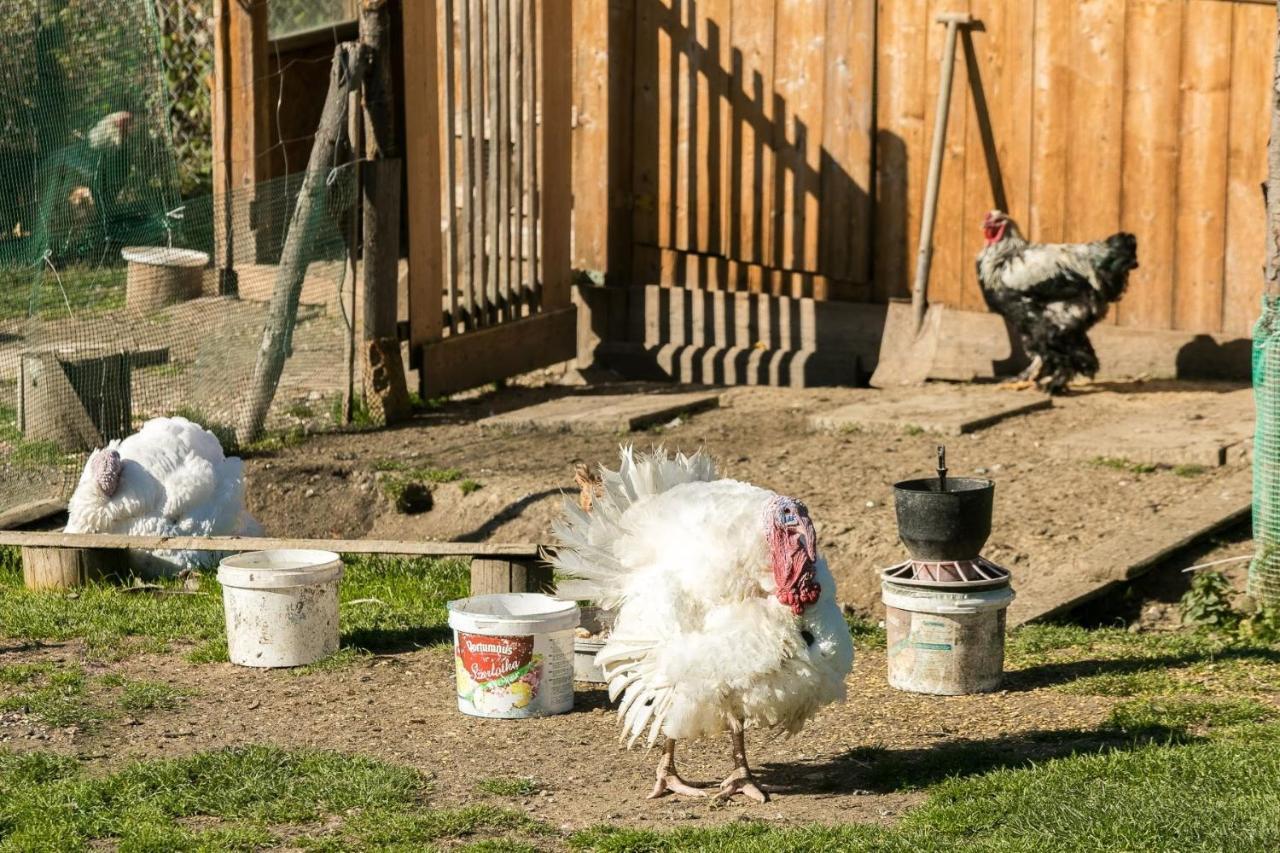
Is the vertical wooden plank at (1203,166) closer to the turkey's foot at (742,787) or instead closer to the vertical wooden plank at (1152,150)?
the vertical wooden plank at (1152,150)

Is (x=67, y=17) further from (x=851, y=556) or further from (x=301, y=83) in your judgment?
(x=301, y=83)

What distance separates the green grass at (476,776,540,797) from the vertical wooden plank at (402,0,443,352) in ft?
18.5

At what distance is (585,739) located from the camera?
5.81 meters

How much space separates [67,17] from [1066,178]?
19.5ft

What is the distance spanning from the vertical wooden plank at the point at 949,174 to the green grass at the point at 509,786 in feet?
22.9

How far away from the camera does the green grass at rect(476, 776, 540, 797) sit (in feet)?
17.1

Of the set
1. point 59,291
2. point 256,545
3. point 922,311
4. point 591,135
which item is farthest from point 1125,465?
point 59,291

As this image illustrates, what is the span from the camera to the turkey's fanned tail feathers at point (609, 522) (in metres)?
5.46

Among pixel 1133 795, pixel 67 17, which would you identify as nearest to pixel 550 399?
pixel 67 17

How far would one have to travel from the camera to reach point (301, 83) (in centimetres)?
1559

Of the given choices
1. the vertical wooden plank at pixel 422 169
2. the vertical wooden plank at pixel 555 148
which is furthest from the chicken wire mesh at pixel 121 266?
the vertical wooden plank at pixel 555 148

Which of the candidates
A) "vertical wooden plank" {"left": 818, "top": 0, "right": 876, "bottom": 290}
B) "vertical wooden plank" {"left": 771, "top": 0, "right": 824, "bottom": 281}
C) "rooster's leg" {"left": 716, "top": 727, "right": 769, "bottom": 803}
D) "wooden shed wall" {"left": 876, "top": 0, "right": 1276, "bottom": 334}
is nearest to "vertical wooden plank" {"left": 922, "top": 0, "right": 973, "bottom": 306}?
"wooden shed wall" {"left": 876, "top": 0, "right": 1276, "bottom": 334}

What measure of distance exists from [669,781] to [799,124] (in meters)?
7.41

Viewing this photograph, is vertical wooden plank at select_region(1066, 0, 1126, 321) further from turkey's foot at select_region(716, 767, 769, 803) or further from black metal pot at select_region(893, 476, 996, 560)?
turkey's foot at select_region(716, 767, 769, 803)
